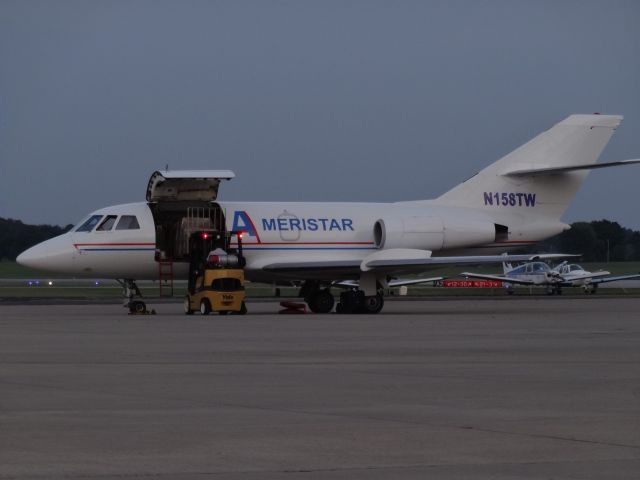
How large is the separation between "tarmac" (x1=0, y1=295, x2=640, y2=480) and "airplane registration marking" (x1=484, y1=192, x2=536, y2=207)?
15469 millimetres

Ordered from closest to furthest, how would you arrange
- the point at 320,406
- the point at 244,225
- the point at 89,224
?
the point at 320,406, the point at 89,224, the point at 244,225

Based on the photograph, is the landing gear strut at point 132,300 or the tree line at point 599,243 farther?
the tree line at point 599,243

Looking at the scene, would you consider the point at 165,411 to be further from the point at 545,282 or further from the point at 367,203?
the point at 545,282

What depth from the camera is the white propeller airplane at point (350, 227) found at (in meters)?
32.9

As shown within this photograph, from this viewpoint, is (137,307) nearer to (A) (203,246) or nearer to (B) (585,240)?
(A) (203,246)

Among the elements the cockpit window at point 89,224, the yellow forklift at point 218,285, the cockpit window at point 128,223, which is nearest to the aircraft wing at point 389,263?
the yellow forklift at point 218,285

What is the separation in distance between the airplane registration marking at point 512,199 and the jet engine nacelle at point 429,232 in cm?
104

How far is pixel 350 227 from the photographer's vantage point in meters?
34.9

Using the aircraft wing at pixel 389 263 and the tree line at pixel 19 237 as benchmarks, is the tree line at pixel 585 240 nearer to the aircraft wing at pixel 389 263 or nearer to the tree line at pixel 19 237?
the tree line at pixel 19 237

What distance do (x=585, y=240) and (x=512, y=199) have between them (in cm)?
8855

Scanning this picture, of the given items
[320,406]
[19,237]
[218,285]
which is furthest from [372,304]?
[19,237]

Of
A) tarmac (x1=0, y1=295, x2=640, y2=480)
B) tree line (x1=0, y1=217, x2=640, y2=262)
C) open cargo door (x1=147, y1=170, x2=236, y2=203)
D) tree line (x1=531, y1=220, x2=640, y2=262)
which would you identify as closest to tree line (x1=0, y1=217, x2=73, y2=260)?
tree line (x1=0, y1=217, x2=640, y2=262)

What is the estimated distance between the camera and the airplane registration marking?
3675 cm

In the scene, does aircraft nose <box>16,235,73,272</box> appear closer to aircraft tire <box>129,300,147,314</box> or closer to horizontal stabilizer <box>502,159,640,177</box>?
aircraft tire <box>129,300,147,314</box>
